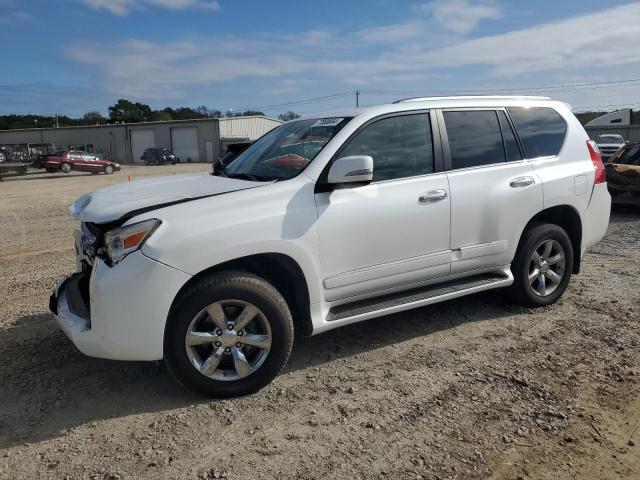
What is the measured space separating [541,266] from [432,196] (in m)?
1.57

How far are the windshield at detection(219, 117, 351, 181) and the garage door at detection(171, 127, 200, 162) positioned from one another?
181ft

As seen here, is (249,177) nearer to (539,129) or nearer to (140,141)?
(539,129)

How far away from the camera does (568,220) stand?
5.08m

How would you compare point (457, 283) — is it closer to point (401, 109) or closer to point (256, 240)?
point (401, 109)

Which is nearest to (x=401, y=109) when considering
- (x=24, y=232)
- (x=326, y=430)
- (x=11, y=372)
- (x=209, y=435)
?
(x=326, y=430)

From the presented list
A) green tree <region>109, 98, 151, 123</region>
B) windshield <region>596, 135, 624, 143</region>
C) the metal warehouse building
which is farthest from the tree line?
windshield <region>596, 135, 624, 143</region>

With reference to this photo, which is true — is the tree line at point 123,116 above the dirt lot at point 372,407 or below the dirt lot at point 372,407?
above

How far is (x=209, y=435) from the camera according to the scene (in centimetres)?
304

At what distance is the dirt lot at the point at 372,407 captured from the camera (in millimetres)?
2760

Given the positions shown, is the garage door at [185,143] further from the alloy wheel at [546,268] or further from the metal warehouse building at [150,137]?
the alloy wheel at [546,268]

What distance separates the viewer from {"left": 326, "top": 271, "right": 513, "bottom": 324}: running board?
3.75 metres

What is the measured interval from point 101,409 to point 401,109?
3067mm

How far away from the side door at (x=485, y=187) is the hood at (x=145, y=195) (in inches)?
64.7

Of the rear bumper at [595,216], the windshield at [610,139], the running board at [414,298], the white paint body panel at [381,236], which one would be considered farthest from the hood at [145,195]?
the windshield at [610,139]
